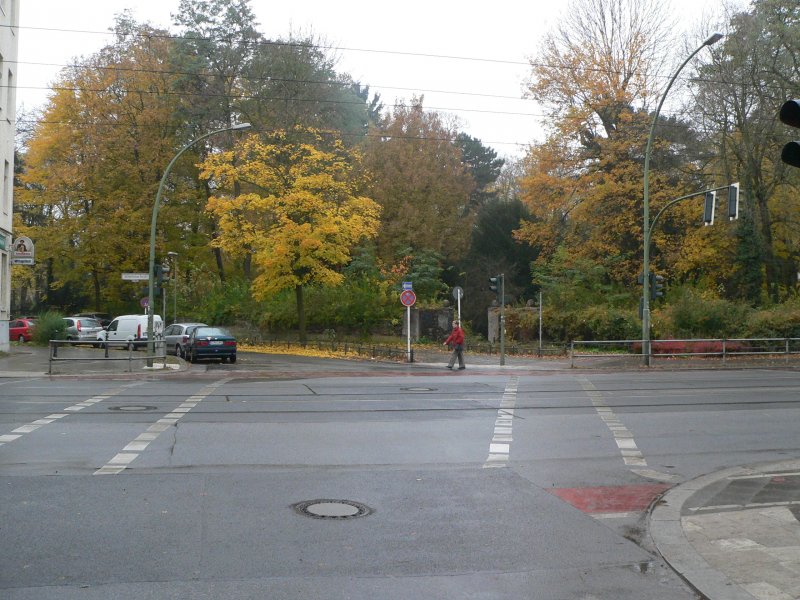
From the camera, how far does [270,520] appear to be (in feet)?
24.2

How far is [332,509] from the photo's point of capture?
7859 millimetres

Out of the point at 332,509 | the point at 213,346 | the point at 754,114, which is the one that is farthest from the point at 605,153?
the point at 332,509

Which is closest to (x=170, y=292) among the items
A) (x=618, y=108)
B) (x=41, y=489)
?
(x=618, y=108)

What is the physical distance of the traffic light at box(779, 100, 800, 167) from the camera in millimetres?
5223

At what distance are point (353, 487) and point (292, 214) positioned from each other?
1181 inches

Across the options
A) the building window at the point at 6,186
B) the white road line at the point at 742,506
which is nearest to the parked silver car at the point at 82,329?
the building window at the point at 6,186

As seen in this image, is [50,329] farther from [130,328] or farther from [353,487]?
[353,487]

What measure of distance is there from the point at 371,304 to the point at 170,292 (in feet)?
55.7

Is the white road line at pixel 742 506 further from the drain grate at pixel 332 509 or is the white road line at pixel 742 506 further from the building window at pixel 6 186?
the building window at pixel 6 186

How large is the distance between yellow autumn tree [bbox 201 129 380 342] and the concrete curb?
28.7 meters

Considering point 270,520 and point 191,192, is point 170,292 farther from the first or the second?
point 270,520

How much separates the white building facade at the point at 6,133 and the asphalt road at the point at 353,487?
1541 centimetres

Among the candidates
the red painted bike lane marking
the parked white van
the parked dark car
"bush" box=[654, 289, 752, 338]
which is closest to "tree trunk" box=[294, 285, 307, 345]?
the parked white van

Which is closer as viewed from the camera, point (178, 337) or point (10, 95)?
point (10, 95)
